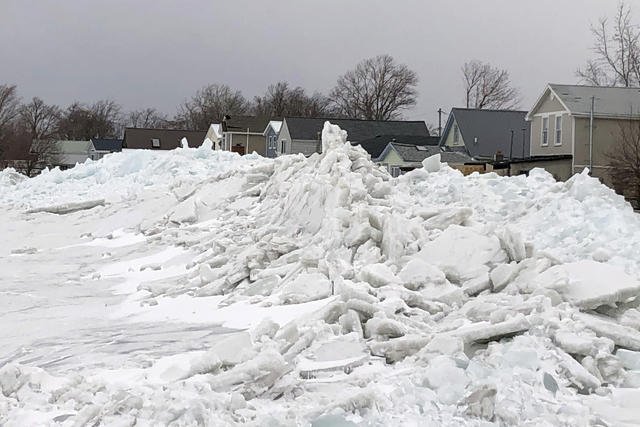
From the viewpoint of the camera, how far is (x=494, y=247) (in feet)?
29.1

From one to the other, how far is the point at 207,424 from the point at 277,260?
5975 mm

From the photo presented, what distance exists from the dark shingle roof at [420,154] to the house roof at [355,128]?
31.0 ft

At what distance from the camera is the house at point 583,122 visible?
30.0m

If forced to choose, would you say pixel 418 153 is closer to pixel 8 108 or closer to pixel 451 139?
pixel 451 139

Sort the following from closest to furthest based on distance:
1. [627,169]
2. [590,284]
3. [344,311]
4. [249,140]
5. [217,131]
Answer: [344,311] → [590,284] → [627,169] → [249,140] → [217,131]

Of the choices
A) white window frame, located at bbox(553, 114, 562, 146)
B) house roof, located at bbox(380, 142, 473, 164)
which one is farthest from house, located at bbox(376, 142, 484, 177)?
white window frame, located at bbox(553, 114, 562, 146)

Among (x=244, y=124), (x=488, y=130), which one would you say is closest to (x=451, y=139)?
(x=488, y=130)

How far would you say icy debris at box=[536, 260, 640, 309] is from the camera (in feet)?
23.9

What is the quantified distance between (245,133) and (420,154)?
1933 cm

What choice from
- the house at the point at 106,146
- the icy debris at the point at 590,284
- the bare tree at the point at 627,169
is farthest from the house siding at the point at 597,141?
the house at the point at 106,146

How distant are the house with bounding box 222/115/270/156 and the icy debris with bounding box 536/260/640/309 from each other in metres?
48.7

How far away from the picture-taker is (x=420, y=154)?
40625 millimetres

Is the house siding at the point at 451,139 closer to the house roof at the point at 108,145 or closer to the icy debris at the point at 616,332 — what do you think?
the icy debris at the point at 616,332

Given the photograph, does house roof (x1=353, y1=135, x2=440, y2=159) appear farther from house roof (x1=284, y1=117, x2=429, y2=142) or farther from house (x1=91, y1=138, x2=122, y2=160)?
house (x1=91, y1=138, x2=122, y2=160)
